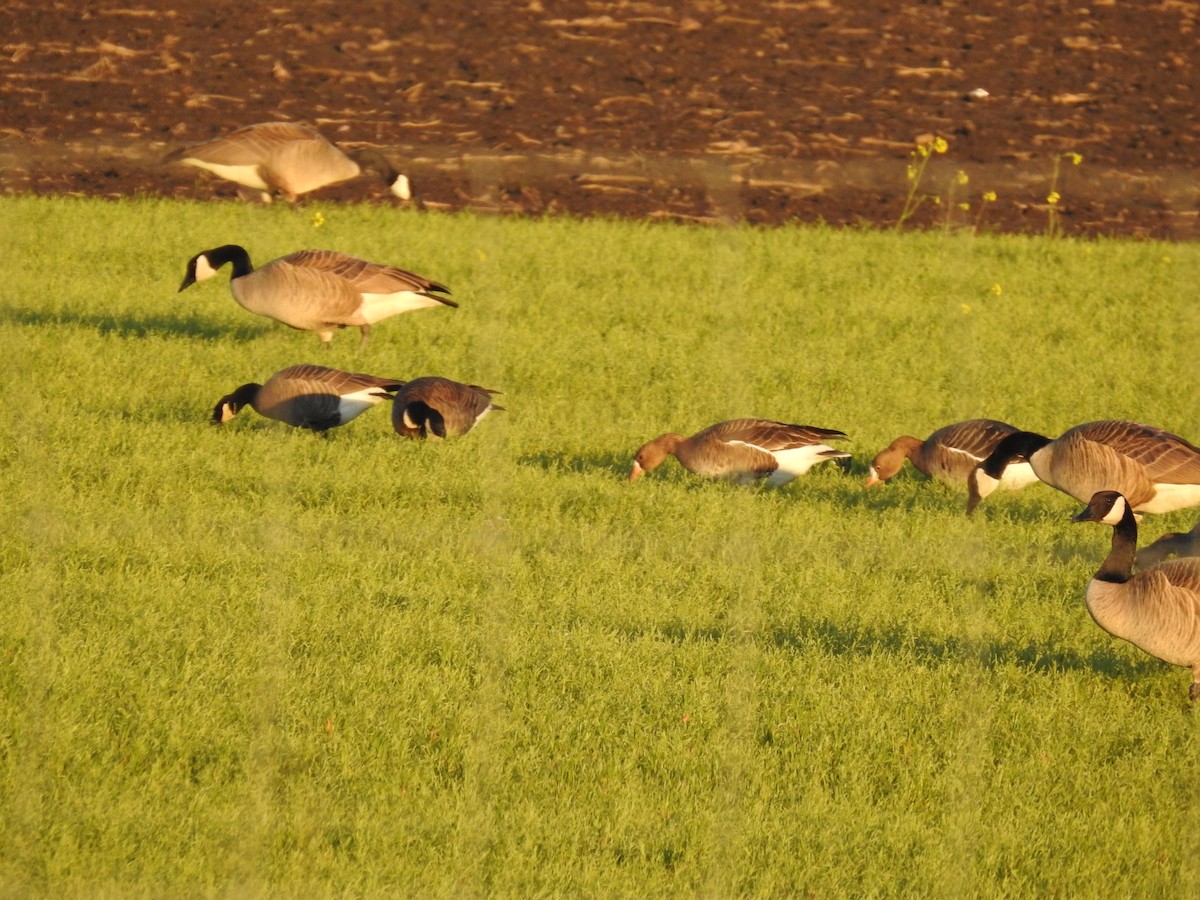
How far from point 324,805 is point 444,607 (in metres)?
2.43

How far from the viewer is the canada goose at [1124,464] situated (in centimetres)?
1002

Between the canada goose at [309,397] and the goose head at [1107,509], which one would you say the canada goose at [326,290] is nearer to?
the canada goose at [309,397]

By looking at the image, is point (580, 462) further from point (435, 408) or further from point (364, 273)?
point (364, 273)

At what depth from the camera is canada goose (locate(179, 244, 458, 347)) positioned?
1311 cm

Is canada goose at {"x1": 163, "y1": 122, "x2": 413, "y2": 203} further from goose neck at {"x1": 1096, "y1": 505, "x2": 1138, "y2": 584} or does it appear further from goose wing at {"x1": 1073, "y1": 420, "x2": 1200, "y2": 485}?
goose neck at {"x1": 1096, "y1": 505, "x2": 1138, "y2": 584}

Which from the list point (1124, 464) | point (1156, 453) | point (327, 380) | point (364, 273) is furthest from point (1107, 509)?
point (364, 273)

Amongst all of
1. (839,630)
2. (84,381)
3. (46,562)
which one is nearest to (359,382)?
(84,381)

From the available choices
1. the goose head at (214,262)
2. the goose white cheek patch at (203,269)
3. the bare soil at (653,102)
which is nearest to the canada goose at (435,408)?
the goose head at (214,262)

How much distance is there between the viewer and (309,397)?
11227mm

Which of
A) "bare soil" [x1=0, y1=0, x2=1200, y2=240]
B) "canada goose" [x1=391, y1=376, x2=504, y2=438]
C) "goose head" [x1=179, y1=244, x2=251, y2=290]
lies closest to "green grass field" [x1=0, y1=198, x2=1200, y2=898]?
"canada goose" [x1=391, y1=376, x2=504, y2=438]

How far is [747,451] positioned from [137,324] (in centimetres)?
622

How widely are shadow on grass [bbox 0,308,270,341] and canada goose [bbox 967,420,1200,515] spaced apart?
23.9 ft

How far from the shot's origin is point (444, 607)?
27.3 ft

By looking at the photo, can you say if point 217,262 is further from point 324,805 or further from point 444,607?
point 324,805
